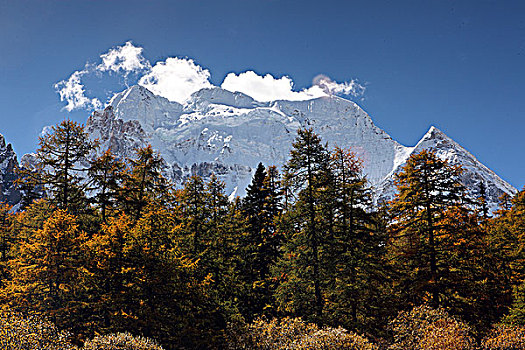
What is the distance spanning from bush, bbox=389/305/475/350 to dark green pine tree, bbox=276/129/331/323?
5274 mm

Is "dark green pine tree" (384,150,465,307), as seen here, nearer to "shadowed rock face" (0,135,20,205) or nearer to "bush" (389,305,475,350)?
"bush" (389,305,475,350)

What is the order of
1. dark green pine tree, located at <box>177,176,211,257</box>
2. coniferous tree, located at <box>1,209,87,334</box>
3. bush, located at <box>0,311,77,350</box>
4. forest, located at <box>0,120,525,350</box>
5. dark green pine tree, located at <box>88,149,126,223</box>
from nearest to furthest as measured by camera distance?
bush, located at <box>0,311,77,350</box>, forest, located at <box>0,120,525,350</box>, coniferous tree, located at <box>1,209,87,334</box>, dark green pine tree, located at <box>88,149,126,223</box>, dark green pine tree, located at <box>177,176,211,257</box>

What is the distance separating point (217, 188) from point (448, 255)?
15.3 metres

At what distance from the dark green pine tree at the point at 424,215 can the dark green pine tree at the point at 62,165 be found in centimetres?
1914

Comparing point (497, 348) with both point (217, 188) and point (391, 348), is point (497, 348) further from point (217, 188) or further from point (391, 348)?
point (217, 188)

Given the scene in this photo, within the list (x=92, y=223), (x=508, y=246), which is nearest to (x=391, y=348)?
(x=508, y=246)

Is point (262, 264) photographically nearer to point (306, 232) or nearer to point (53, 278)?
point (306, 232)

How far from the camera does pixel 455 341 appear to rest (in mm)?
13875

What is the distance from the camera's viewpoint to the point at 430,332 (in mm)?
15188

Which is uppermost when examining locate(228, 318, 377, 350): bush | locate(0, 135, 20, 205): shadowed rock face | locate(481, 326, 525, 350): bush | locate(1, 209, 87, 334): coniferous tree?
locate(0, 135, 20, 205): shadowed rock face

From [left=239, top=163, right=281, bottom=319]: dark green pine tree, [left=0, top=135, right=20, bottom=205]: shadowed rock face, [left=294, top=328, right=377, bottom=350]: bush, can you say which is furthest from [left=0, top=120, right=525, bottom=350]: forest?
[left=0, top=135, right=20, bottom=205]: shadowed rock face

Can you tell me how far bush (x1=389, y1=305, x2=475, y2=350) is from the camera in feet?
45.5

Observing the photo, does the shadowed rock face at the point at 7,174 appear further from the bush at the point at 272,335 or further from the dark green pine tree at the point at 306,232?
the bush at the point at 272,335

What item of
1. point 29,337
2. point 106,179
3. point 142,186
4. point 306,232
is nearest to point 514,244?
point 306,232
